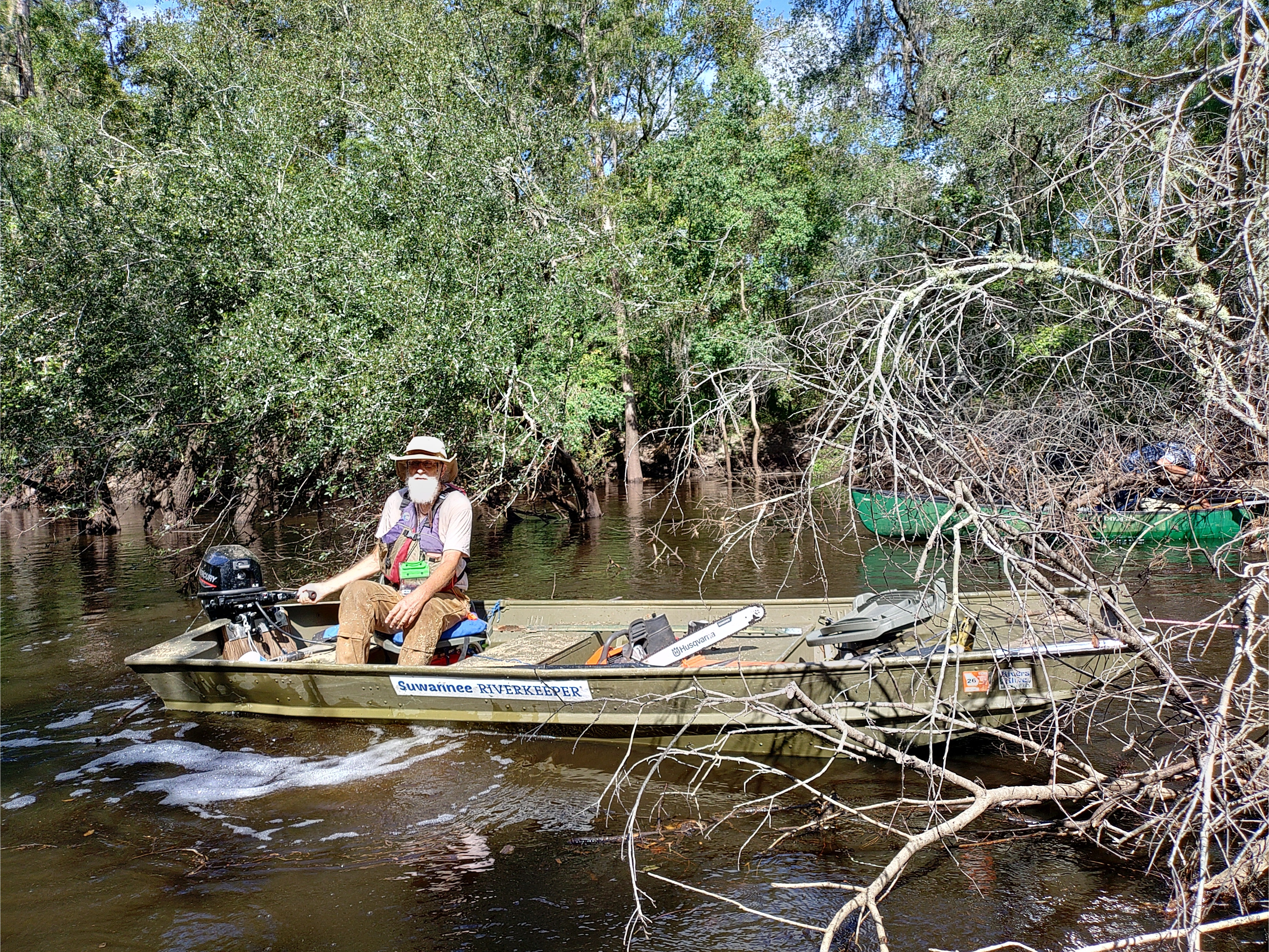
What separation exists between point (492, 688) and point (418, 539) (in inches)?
50.2

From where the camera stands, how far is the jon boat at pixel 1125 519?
4.46 metres

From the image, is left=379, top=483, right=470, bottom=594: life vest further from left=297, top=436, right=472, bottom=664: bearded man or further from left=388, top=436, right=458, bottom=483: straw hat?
left=388, top=436, right=458, bottom=483: straw hat

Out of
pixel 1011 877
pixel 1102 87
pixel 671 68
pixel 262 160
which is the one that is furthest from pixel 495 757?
pixel 671 68

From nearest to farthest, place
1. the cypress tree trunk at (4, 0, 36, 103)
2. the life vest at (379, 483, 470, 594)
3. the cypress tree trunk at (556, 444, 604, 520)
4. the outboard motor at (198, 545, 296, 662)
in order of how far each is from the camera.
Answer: the life vest at (379, 483, 470, 594), the outboard motor at (198, 545, 296, 662), the cypress tree trunk at (556, 444, 604, 520), the cypress tree trunk at (4, 0, 36, 103)

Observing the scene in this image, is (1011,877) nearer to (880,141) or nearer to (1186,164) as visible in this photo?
(1186,164)

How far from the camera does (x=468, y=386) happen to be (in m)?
13.0

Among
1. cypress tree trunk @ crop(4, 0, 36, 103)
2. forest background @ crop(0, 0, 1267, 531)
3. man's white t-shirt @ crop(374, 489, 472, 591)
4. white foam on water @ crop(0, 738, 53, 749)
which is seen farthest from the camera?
cypress tree trunk @ crop(4, 0, 36, 103)

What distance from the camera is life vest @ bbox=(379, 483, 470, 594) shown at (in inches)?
273

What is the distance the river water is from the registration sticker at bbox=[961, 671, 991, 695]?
2.02ft

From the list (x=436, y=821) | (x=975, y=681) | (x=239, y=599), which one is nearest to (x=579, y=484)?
(x=239, y=599)

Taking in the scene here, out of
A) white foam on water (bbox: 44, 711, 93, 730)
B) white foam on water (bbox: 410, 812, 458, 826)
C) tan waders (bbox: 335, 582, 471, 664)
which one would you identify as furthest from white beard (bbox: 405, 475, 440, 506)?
white foam on water (bbox: 44, 711, 93, 730)

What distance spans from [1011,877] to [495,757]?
362 centimetres

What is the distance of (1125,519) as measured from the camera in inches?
238

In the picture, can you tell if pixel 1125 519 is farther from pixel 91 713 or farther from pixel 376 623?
pixel 91 713
